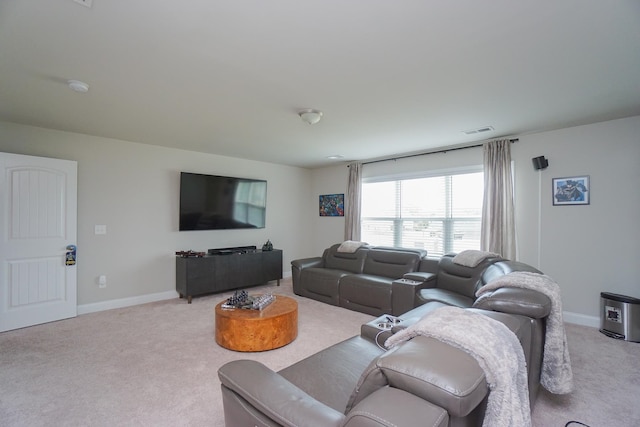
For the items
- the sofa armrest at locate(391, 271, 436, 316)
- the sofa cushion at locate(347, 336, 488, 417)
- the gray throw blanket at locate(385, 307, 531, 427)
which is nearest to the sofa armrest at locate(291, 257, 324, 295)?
the sofa armrest at locate(391, 271, 436, 316)

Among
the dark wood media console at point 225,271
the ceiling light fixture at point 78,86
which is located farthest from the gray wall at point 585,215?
the ceiling light fixture at point 78,86

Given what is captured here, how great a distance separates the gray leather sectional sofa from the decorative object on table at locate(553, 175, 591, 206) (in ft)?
4.10

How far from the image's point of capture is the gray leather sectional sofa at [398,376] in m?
0.78

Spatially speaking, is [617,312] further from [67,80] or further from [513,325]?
[67,80]

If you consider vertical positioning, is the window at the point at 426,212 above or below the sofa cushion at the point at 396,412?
above

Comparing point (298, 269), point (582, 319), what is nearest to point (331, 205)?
point (298, 269)

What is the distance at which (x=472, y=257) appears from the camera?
3.44m

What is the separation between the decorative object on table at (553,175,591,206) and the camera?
11.5ft

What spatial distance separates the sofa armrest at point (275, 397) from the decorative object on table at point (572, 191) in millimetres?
4048

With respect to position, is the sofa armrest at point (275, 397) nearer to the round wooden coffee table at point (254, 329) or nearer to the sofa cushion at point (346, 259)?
the round wooden coffee table at point (254, 329)

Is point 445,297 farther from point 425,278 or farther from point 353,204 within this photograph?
point 353,204

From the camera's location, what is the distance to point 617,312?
10.3 ft

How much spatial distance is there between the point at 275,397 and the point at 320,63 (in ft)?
6.69

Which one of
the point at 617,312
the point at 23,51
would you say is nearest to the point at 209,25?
the point at 23,51
